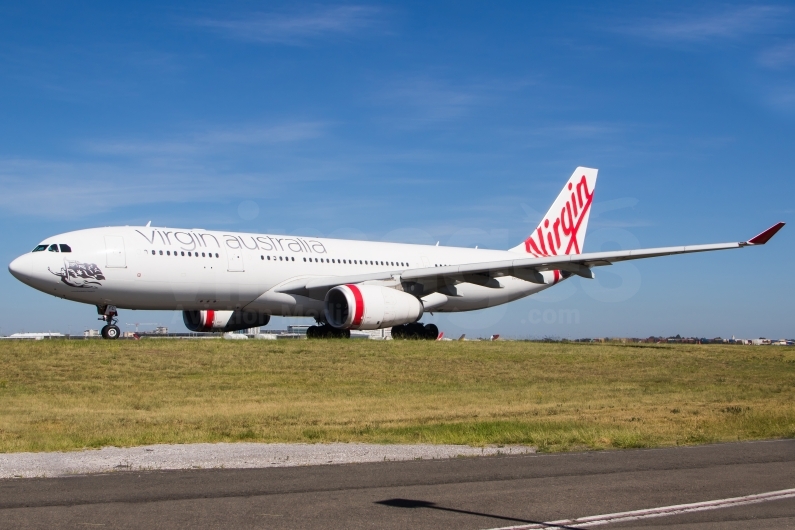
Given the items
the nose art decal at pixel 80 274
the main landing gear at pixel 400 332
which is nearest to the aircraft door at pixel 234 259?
the nose art decal at pixel 80 274

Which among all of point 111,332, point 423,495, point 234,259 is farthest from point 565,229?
point 423,495

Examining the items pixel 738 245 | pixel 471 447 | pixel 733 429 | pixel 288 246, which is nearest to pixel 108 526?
pixel 471 447

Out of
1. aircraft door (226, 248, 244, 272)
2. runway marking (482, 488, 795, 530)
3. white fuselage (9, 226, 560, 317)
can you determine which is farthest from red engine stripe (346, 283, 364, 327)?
runway marking (482, 488, 795, 530)

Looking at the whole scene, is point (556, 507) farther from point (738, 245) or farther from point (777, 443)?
point (738, 245)

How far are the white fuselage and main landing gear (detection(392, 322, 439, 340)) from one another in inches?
92.9

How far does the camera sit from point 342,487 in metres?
8.84

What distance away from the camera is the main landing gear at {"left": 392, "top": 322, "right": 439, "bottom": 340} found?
121 feet

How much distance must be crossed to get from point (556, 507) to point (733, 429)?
27.4 ft

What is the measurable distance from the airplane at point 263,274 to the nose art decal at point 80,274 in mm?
30

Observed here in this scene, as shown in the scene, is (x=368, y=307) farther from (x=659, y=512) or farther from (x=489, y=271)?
(x=659, y=512)

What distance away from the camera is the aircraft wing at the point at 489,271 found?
32406 millimetres

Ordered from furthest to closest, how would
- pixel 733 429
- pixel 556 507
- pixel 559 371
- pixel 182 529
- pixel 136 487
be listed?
pixel 559 371
pixel 733 429
pixel 136 487
pixel 556 507
pixel 182 529

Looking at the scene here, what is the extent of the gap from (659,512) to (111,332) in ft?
80.2

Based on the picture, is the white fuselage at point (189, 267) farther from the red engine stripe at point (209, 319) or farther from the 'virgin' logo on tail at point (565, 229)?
the 'virgin' logo on tail at point (565, 229)
